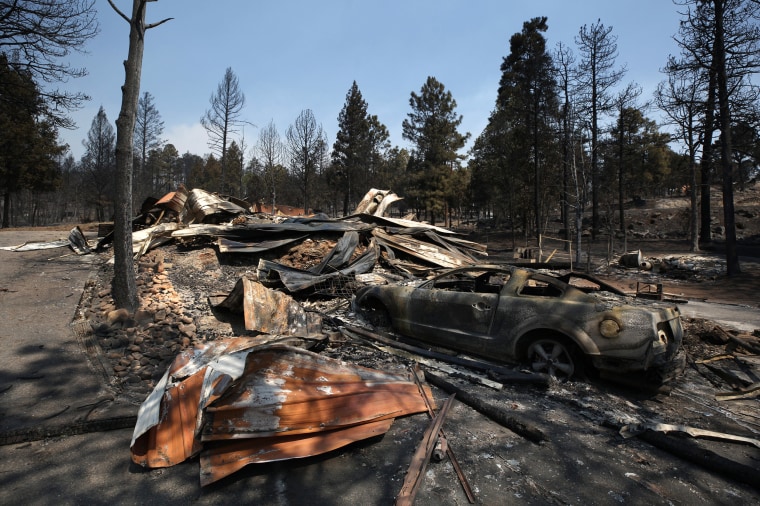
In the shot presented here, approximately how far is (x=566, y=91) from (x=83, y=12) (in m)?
20.4

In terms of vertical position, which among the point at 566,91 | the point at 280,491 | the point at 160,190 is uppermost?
the point at 566,91

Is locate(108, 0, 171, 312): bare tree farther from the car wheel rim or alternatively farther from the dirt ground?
the car wheel rim

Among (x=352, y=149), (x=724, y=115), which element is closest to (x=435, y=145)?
(x=352, y=149)

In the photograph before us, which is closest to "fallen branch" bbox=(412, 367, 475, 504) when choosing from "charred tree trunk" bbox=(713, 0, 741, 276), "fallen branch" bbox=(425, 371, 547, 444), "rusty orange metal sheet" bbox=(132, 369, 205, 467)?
"fallen branch" bbox=(425, 371, 547, 444)

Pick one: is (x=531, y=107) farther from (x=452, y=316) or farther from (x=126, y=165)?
(x=126, y=165)

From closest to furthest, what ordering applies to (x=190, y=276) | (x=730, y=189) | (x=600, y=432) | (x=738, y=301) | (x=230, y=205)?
1. (x=600, y=432)
2. (x=190, y=276)
3. (x=738, y=301)
4. (x=230, y=205)
5. (x=730, y=189)

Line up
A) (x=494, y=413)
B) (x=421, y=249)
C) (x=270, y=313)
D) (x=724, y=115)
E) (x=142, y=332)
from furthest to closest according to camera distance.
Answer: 1. (x=724, y=115)
2. (x=421, y=249)
3. (x=270, y=313)
4. (x=142, y=332)
5. (x=494, y=413)

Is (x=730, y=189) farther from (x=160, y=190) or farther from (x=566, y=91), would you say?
(x=160, y=190)

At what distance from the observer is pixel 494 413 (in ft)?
11.8

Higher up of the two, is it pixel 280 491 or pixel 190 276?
pixel 190 276

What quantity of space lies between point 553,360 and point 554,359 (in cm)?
2

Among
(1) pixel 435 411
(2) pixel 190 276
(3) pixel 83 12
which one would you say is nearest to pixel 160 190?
(3) pixel 83 12

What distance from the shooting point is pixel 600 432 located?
11.2 feet

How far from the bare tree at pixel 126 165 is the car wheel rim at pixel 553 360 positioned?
240 inches
